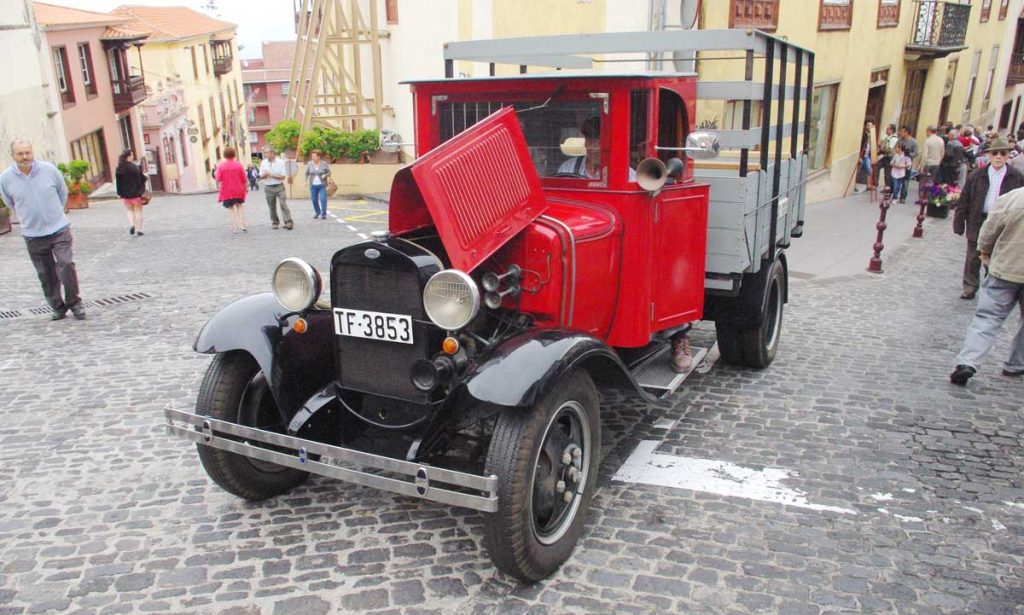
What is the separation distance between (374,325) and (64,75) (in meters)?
27.2

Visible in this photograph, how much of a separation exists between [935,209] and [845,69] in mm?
4118

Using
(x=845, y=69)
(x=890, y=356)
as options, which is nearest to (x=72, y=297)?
(x=890, y=356)

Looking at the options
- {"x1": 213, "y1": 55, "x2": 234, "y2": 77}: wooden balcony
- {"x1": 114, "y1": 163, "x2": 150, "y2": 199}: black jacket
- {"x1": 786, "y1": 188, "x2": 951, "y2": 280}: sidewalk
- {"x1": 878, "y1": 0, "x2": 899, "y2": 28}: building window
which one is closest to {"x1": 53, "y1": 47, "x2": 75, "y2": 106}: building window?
{"x1": 114, "y1": 163, "x2": 150, "y2": 199}: black jacket

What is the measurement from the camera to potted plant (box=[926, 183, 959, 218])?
46.9 feet

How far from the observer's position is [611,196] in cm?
452

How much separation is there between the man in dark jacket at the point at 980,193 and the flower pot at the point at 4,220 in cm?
1428

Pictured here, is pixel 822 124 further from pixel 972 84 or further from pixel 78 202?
pixel 78 202

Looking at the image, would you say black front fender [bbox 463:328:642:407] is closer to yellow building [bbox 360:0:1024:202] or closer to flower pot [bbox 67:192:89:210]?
yellow building [bbox 360:0:1024:202]

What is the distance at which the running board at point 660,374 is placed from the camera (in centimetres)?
479

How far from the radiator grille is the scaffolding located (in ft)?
56.1

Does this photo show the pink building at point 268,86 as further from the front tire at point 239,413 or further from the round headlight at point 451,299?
the round headlight at point 451,299

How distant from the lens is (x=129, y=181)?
40.1 ft

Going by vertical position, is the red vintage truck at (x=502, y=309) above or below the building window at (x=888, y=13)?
below

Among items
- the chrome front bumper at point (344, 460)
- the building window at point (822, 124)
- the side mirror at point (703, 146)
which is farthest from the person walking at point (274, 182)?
the building window at point (822, 124)
